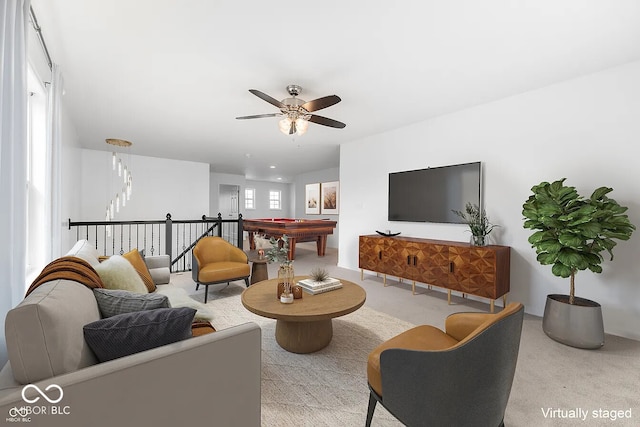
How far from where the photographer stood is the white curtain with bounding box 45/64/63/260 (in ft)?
7.93

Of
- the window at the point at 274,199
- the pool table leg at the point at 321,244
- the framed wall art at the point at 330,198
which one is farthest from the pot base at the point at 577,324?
the window at the point at 274,199

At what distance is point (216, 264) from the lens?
3654 mm

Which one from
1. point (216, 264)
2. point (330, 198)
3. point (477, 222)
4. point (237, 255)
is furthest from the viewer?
point (330, 198)

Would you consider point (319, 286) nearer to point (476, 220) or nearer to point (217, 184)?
point (476, 220)

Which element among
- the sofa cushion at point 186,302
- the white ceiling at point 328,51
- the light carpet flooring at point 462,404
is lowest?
the light carpet flooring at point 462,404

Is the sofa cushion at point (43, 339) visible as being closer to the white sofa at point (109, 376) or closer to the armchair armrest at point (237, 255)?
the white sofa at point (109, 376)

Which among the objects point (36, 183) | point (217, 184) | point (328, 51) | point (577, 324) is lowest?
point (577, 324)

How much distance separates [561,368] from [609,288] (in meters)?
1.22

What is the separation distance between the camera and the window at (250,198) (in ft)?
35.1

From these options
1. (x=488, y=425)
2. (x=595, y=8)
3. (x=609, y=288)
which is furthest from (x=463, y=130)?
(x=488, y=425)

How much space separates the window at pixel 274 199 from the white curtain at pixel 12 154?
9854 mm

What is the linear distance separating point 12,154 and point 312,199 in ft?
26.8

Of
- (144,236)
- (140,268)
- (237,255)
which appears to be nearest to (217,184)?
(144,236)

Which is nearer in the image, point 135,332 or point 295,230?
point 135,332
